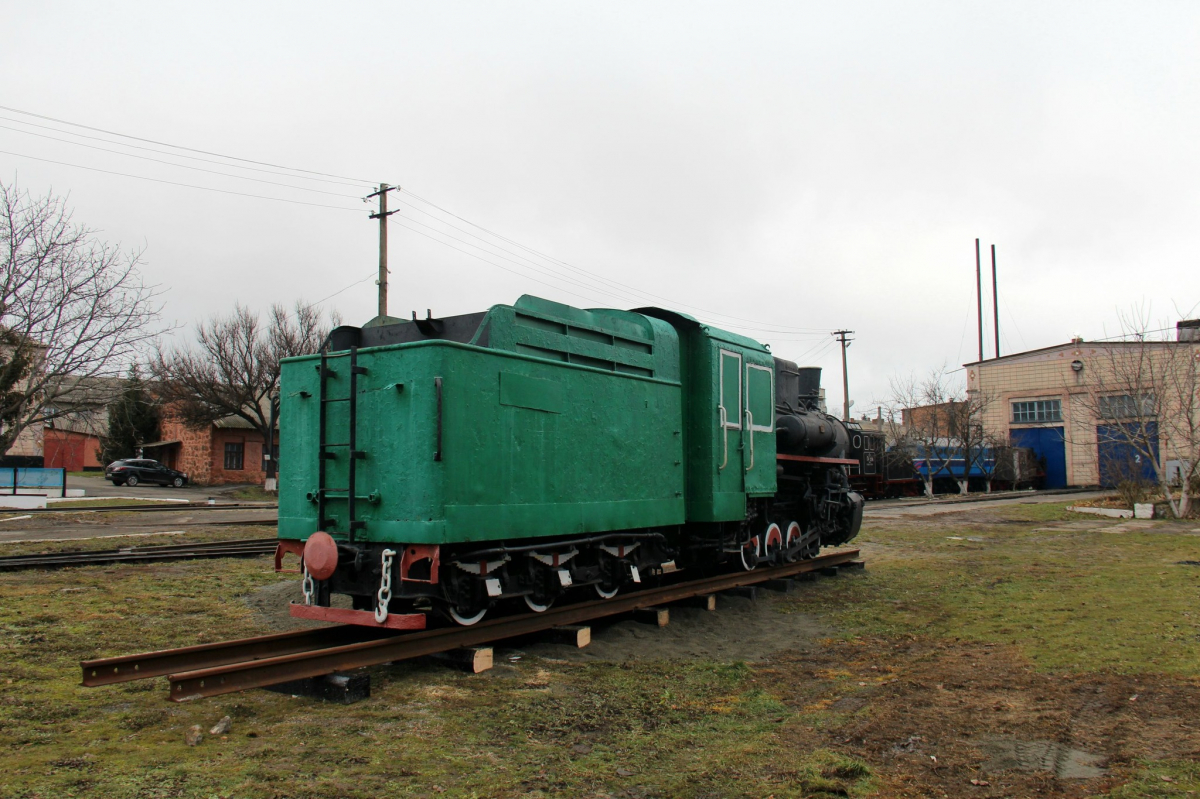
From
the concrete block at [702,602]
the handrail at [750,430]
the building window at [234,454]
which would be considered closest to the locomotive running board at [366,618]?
the concrete block at [702,602]

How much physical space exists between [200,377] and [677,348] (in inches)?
1341

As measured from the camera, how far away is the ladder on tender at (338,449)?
21.6 feet

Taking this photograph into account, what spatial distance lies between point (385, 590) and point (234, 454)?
41.7 m

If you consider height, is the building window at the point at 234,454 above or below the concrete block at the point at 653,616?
above

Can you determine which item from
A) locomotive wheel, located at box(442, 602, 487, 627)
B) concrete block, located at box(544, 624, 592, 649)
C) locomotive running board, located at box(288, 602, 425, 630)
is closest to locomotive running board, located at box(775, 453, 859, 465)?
concrete block, located at box(544, 624, 592, 649)

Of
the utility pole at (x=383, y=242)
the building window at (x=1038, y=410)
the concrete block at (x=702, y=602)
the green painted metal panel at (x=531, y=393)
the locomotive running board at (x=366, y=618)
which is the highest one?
the utility pole at (x=383, y=242)

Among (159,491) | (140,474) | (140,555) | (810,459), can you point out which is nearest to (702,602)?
(810,459)

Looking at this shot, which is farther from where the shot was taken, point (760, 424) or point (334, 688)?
point (760, 424)

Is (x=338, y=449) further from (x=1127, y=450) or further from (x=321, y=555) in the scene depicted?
(x=1127, y=450)

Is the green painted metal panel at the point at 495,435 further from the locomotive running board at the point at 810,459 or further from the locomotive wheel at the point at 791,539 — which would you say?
the locomotive wheel at the point at 791,539

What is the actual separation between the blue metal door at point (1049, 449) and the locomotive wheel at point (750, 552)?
36.4 metres

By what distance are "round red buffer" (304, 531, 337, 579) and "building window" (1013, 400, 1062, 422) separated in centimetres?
4340

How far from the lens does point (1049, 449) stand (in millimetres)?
42594

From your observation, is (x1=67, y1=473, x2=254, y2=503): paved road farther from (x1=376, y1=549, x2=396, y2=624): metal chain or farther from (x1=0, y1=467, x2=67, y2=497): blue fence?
(x1=376, y1=549, x2=396, y2=624): metal chain
